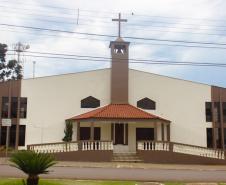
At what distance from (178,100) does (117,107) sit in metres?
4.44

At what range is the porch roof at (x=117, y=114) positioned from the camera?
25953 mm

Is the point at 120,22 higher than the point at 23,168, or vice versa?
the point at 120,22

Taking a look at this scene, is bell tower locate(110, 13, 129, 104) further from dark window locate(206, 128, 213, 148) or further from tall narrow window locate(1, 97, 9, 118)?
tall narrow window locate(1, 97, 9, 118)

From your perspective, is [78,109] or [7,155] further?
[78,109]

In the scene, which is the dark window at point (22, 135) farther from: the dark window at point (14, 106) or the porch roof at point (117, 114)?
the porch roof at point (117, 114)

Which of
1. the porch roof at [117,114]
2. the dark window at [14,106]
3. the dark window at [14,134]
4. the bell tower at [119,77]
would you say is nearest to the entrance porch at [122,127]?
the porch roof at [117,114]

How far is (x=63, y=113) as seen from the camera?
28.2 m

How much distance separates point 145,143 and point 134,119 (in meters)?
2.52

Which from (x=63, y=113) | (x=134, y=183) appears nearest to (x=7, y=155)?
(x=63, y=113)

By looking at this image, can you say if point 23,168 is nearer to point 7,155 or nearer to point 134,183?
point 134,183

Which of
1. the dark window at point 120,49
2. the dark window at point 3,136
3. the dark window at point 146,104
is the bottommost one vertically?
the dark window at point 3,136

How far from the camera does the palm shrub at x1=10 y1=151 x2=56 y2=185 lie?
11.4 meters

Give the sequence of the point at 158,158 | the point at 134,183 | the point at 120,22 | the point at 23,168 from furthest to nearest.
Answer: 1. the point at 120,22
2. the point at 158,158
3. the point at 134,183
4. the point at 23,168

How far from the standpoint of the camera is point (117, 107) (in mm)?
28078
